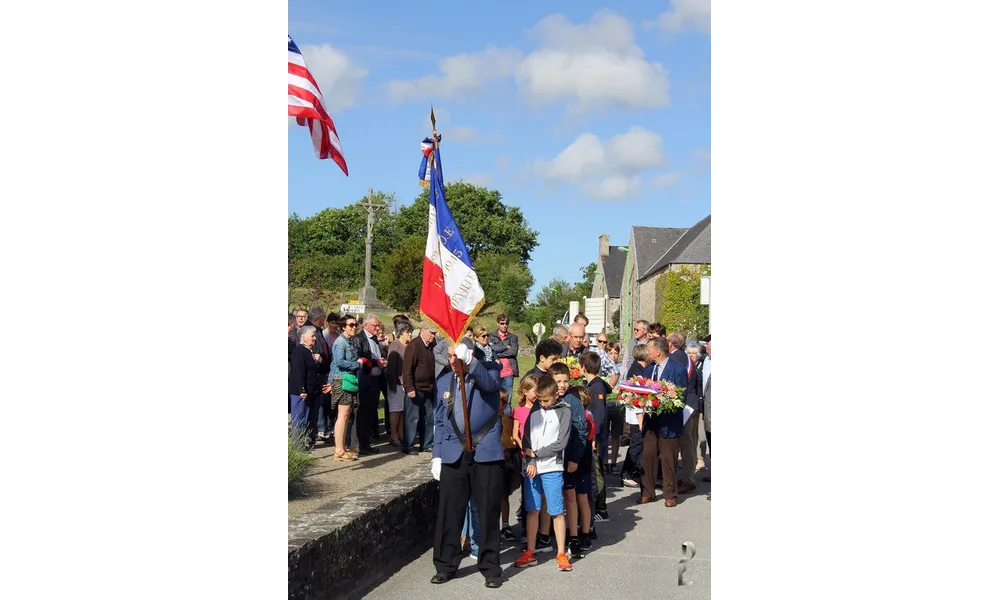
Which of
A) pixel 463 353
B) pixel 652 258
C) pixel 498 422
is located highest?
pixel 652 258

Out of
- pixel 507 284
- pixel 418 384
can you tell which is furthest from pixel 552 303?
pixel 418 384

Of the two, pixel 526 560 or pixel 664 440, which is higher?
pixel 664 440

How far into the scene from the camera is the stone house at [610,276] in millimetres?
80125

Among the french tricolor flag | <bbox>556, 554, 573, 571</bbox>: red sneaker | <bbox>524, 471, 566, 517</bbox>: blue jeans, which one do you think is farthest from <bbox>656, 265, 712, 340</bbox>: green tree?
the french tricolor flag

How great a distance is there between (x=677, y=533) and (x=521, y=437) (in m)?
2.40

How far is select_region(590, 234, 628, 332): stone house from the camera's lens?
263ft

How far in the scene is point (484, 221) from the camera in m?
84.1

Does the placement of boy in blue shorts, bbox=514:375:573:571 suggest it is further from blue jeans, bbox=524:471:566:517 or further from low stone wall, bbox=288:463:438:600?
low stone wall, bbox=288:463:438:600

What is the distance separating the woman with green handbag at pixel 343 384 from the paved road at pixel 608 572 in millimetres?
3013

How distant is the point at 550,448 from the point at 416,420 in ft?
17.1

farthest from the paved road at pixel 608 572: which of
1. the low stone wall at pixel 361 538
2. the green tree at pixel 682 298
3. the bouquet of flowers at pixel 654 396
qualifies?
the green tree at pixel 682 298

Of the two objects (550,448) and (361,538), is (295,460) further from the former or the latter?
(550,448)
